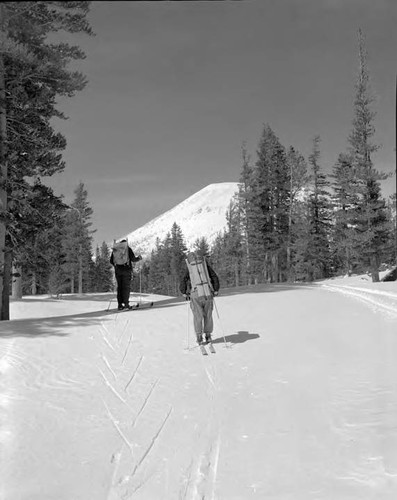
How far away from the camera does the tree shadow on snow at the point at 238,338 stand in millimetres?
8912

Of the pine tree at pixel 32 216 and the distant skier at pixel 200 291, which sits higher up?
the pine tree at pixel 32 216

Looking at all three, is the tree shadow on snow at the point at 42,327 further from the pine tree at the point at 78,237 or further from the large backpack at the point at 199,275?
the pine tree at the point at 78,237

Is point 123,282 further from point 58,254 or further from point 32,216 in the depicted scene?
point 58,254

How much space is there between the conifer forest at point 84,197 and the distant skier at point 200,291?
2.11ft

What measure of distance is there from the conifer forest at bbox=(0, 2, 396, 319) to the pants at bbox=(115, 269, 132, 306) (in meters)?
2.68

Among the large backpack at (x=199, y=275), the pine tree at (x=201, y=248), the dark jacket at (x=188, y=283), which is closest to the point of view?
the large backpack at (x=199, y=275)

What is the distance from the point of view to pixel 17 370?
6.40 meters

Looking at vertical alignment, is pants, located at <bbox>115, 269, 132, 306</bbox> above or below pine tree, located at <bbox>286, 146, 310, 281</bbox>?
below

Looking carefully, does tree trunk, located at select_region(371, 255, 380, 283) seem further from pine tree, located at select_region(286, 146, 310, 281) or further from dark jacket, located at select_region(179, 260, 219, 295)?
dark jacket, located at select_region(179, 260, 219, 295)

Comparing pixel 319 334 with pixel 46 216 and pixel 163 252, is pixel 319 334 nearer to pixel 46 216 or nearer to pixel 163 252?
pixel 46 216

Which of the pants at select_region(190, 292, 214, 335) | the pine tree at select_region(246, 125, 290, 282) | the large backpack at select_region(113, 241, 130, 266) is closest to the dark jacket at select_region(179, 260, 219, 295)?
the pants at select_region(190, 292, 214, 335)

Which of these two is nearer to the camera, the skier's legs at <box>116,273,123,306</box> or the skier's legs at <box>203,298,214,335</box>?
the skier's legs at <box>203,298,214,335</box>

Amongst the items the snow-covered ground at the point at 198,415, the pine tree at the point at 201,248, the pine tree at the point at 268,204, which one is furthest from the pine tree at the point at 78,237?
the snow-covered ground at the point at 198,415

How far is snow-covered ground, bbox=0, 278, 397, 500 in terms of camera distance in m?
3.44
